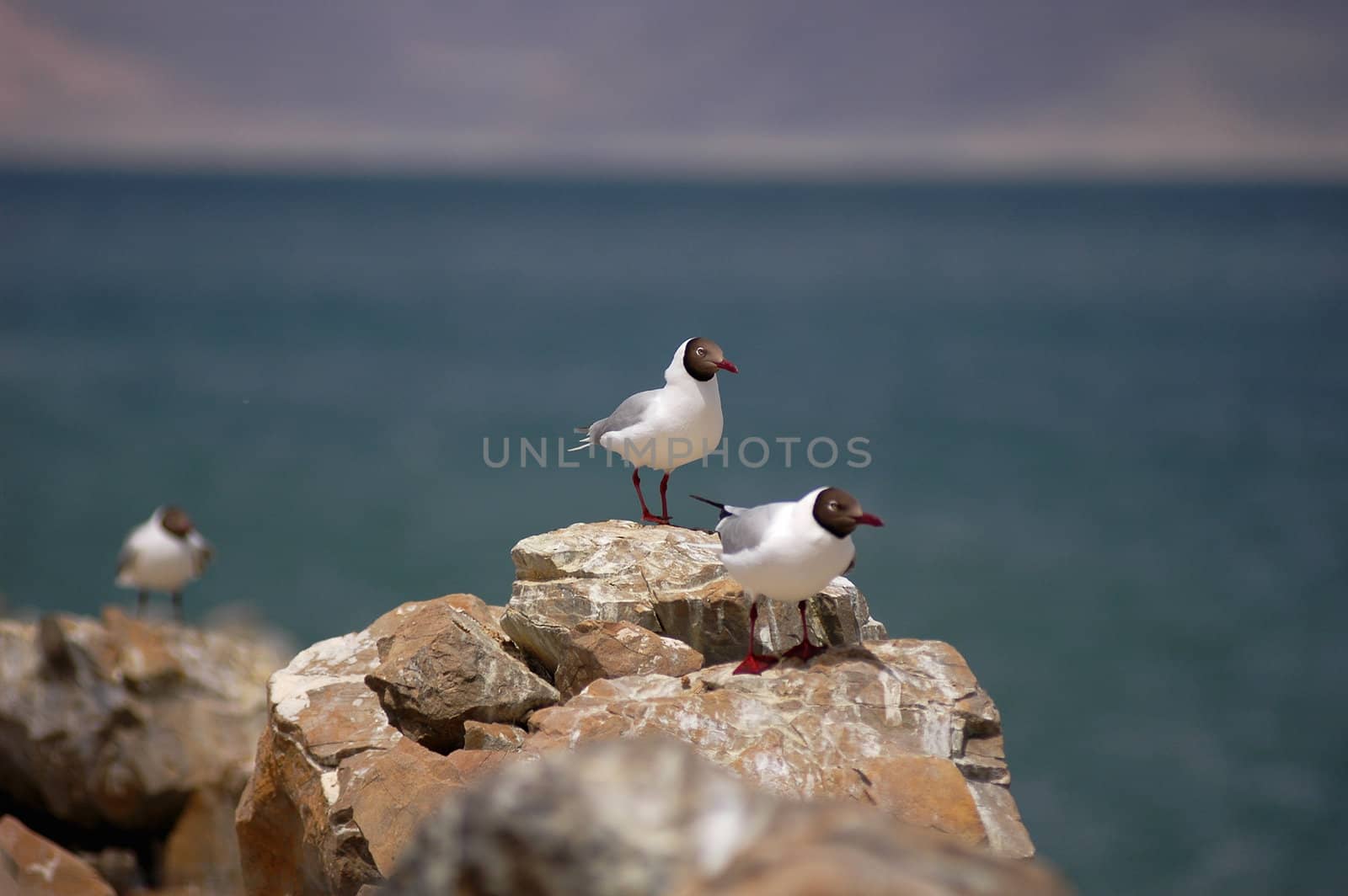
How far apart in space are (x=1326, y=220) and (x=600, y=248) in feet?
131

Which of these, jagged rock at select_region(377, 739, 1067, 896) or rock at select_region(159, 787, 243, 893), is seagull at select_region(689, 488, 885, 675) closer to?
jagged rock at select_region(377, 739, 1067, 896)

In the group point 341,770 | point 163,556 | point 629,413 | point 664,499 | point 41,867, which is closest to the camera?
point 341,770

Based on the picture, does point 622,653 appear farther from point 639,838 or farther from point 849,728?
point 639,838

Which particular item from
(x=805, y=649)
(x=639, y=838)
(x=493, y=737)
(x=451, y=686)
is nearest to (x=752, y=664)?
(x=805, y=649)

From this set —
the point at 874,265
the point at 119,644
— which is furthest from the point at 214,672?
the point at 874,265

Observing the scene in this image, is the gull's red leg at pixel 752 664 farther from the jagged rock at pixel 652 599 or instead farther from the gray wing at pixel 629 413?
the gray wing at pixel 629 413

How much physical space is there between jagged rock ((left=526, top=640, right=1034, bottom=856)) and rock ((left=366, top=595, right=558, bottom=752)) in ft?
1.56

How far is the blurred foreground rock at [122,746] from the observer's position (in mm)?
10156

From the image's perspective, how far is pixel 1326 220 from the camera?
67.5m

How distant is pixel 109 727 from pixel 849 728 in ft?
23.7

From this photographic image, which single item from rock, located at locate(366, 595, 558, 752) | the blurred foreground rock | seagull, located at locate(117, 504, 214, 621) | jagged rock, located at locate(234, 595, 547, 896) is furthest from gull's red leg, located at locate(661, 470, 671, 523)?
seagull, located at locate(117, 504, 214, 621)

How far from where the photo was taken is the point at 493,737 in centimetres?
628

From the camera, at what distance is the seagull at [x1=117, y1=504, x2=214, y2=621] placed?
13.1m

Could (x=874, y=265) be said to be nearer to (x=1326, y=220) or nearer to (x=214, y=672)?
(x=1326, y=220)
